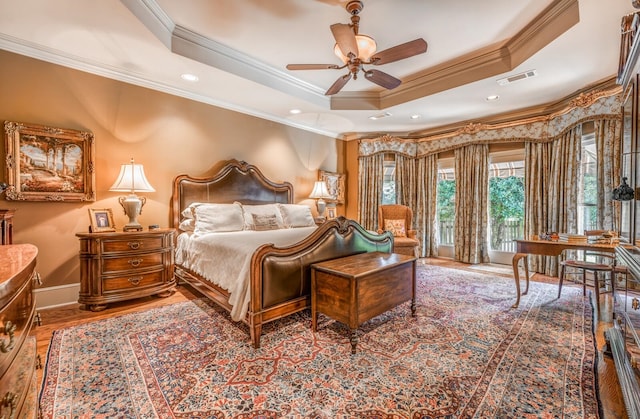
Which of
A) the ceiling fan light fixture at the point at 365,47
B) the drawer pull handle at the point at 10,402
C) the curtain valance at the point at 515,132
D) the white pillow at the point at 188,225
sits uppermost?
the ceiling fan light fixture at the point at 365,47

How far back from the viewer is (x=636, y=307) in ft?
4.47

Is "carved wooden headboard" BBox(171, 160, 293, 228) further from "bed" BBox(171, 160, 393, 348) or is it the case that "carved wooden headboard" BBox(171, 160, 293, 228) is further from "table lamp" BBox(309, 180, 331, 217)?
"table lamp" BBox(309, 180, 331, 217)

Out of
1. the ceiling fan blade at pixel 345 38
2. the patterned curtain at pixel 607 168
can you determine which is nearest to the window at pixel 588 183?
the patterned curtain at pixel 607 168

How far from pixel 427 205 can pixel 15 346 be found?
5829mm

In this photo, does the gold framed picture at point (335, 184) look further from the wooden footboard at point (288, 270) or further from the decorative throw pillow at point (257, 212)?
the wooden footboard at point (288, 270)

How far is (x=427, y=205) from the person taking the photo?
5723mm

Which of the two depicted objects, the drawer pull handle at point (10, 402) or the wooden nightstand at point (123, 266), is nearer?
the drawer pull handle at point (10, 402)

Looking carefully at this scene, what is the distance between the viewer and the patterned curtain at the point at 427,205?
565cm

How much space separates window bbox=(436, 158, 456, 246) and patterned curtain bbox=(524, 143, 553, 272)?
4.25 ft

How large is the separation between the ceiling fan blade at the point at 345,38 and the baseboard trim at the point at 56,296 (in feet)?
12.2

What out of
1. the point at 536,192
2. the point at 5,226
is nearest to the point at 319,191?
the point at 536,192

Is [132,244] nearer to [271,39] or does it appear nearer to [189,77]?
[189,77]

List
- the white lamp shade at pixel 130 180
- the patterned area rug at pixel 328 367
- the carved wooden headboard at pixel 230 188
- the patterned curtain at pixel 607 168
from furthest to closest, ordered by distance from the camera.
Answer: the carved wooden headboard at pixel 230 188 < the patterned curtain at pixel 607 168 < the white lamp shade at pixel 130 180 < the patterned area rug at pixel 328 367

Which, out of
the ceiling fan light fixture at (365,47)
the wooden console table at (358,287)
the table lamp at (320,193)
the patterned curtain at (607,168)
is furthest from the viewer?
the table lamp at (320,193)
